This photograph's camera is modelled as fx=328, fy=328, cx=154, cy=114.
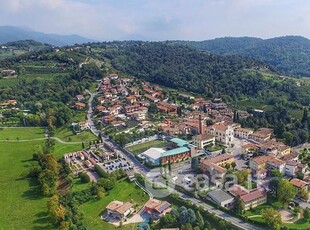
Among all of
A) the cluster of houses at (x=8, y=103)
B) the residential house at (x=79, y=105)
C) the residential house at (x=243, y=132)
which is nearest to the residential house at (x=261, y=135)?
the residential house at (x=243, y=132)

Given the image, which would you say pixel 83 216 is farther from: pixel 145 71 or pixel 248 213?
pixel 145 71

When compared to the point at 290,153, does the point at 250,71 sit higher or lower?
higher

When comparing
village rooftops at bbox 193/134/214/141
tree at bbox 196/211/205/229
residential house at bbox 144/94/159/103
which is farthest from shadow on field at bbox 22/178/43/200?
residential house at bbox 144/94/159/103

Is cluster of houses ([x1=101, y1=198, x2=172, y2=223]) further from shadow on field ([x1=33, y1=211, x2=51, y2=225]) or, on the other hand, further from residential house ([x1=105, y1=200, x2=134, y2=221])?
shadow on field ([x1=33, y1=211, x2=51, y2=225])

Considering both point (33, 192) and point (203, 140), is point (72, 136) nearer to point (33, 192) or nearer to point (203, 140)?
point (33, 192)

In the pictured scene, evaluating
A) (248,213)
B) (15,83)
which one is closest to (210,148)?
(248,213)

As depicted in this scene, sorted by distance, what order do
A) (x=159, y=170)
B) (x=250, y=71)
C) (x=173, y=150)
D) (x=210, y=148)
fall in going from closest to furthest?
1. (x=159, y=170)
2. (x=173, y=150)
3. (x=210, y=148)
4. (x=250, y=71)

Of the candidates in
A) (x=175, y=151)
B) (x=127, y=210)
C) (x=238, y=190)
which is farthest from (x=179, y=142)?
(x=127, y=210)
